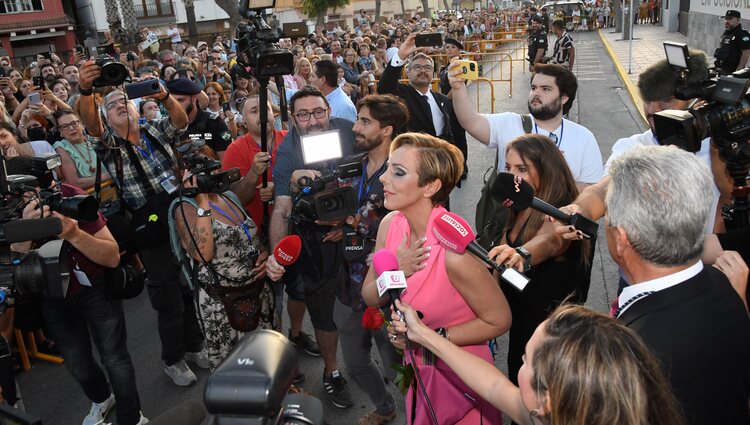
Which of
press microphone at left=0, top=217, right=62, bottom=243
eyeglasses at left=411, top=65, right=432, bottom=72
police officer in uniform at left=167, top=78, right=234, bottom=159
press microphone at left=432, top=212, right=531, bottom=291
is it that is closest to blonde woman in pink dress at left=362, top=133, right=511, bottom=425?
press microphone at left=432, top=212, right=531, bottom=291

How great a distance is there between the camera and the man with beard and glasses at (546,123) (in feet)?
13.1

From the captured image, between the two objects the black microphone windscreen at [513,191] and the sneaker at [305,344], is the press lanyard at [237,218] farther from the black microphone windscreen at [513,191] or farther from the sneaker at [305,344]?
the black microphone windscreen at [513,191]

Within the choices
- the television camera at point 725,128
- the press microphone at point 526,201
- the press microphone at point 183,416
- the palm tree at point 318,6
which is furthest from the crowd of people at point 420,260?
the palm tree at point 318,6

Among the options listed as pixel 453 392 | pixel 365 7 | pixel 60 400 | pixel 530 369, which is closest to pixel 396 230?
pixel 453 392

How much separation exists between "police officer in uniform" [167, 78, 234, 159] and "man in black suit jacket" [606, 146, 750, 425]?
4310 millimetres

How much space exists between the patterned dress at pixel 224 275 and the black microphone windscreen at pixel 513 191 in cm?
178

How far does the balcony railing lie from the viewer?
42781mm

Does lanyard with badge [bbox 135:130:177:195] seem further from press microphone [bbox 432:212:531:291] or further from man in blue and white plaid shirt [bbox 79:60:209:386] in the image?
press microphone [bbox 432:212:531:291]

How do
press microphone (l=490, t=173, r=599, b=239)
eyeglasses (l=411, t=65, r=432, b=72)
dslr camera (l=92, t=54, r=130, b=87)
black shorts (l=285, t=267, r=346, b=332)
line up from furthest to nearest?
eyeglasses (l=411, t=65, r=432, b=72), dslr camera (l=92, t=54, r=130, b=87), black shorts (l=285, t=267, r=346, b=332), press microphone (l=490, t=173, r=599, b=239)

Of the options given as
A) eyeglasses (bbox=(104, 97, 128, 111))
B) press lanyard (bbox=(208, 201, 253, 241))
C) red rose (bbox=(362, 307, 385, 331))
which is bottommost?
red rose (bbox=(362, 307, 385, 331))

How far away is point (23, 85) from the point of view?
952 centimetres

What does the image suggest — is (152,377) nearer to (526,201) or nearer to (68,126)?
(68,126)

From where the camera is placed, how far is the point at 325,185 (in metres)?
3.47

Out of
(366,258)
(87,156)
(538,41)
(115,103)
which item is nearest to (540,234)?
(366,258)
